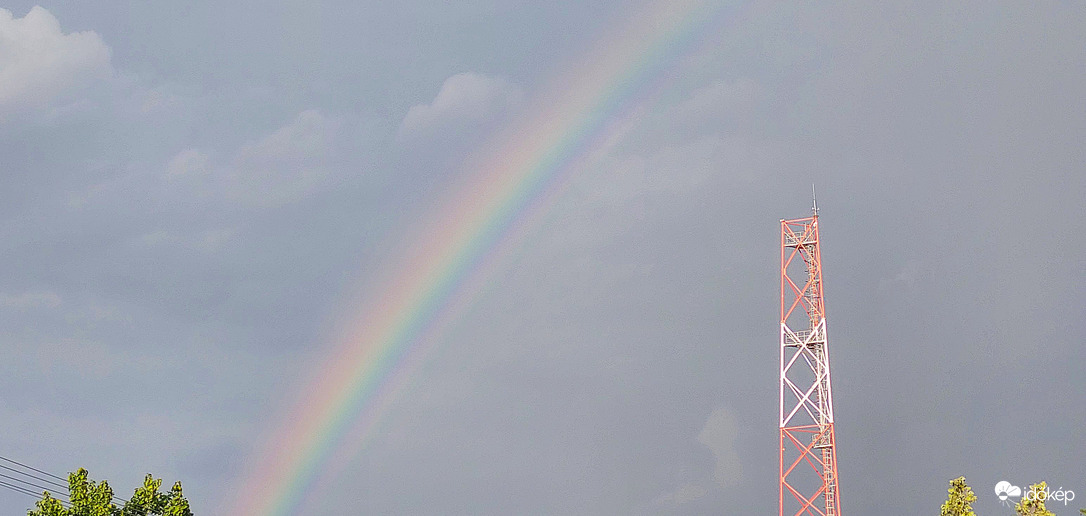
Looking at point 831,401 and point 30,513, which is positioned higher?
point 831,401

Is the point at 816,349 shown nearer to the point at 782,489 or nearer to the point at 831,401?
the point at 831,401

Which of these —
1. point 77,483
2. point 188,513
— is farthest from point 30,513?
point 188,513

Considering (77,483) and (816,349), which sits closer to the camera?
(77,483)

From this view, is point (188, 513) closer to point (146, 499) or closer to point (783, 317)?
point (146, 499)

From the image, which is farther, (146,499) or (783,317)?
(783,317)

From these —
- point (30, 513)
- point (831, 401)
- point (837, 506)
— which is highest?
point (831, 401)

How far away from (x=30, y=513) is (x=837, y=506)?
42114 mm

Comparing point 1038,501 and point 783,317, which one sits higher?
point 783,317

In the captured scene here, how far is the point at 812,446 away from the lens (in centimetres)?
7112

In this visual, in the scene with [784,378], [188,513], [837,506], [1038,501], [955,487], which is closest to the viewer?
[1038,501]

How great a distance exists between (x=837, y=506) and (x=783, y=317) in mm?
11698

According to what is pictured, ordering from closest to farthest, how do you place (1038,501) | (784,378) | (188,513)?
(1038,501) → (188,513) → (784,378)

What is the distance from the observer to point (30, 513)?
197ft

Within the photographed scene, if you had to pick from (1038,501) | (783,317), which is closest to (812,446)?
(783,317)
